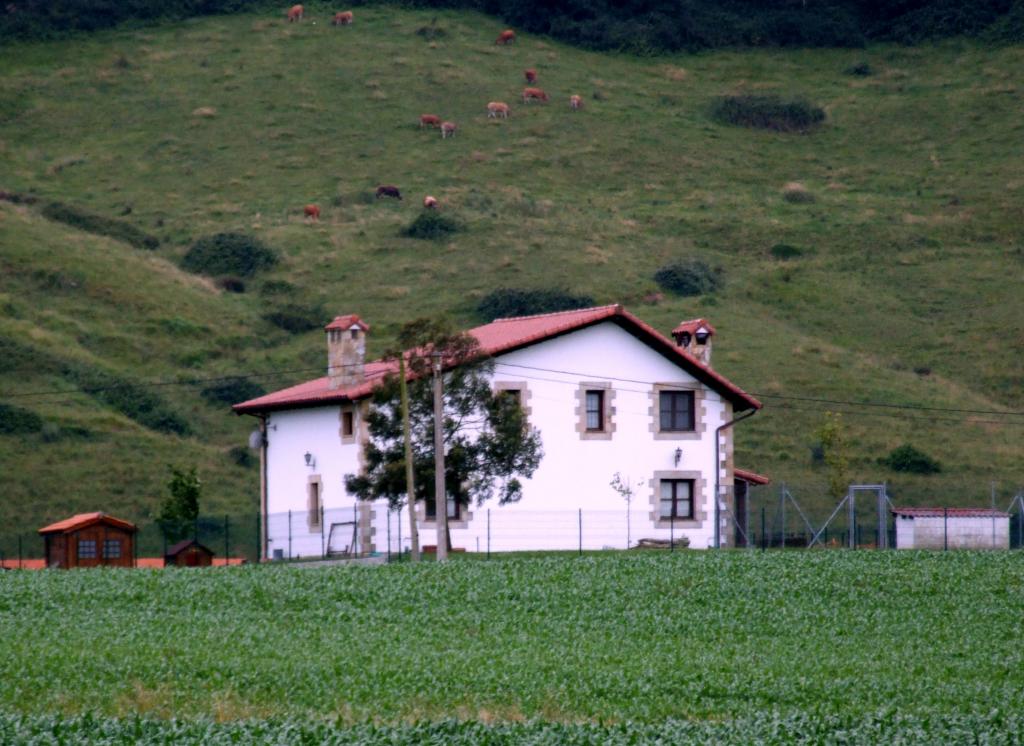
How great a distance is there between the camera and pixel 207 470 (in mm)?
62031

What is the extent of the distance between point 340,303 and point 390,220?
14.5m

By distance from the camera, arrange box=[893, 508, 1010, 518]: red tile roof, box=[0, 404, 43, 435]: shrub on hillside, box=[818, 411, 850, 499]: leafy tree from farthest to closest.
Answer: box=[0, 404, 43, 435]: shrub on hillside
box=[818, 411, 850, 499]: leafy tree
box=[893, 508, 1010, 518]: red tile roof

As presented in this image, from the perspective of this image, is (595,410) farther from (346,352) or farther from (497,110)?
(497,110)

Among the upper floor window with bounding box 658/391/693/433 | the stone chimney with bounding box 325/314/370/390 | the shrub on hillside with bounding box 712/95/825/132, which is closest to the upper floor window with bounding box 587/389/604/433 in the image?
the upper floor window with bounding box 658/391/693/433

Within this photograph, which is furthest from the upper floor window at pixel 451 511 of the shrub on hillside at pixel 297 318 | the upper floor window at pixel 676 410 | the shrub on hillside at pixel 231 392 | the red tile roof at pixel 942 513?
the shrub on hillside at pixel 297 318

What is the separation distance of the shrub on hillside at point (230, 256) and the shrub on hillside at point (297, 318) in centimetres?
812

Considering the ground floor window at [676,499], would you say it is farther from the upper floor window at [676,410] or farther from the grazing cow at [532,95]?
the grazing cow at [532,95]

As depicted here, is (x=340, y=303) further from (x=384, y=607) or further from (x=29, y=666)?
(x=29, y=666)

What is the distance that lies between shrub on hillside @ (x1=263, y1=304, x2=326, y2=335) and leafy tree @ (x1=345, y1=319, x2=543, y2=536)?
36738 millimetres

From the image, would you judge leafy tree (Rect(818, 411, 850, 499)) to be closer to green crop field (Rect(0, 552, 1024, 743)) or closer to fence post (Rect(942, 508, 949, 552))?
fence post (Rect(942, 508, 949, 552))

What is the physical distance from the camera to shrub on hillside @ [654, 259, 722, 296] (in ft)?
261

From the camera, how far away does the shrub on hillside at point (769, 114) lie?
4656 inches

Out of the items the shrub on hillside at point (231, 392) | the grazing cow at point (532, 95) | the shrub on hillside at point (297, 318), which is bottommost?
the shrub on hillside at point (231, 392)

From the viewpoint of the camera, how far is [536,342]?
151 ft
